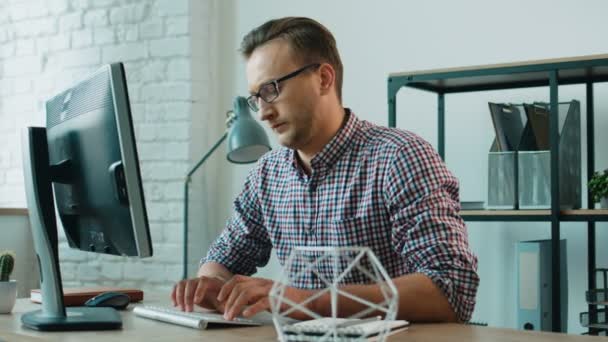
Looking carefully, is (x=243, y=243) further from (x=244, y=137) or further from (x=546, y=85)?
(x=546, y=85)

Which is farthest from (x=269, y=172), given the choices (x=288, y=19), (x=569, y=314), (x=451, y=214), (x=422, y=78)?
(x=569, y=314)

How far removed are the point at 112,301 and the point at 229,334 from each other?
47 centimetres

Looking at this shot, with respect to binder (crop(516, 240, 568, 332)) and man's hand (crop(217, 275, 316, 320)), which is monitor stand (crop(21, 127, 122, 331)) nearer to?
man's hand (crop(217, 275, 316, 320))

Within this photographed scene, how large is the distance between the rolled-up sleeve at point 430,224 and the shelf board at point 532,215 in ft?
2.71

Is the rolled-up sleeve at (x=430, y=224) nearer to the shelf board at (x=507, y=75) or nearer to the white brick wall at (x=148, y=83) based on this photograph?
the shelf board at (x=507, y=75)

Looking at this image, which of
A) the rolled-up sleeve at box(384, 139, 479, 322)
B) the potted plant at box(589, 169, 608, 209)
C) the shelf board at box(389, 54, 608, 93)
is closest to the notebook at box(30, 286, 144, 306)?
the rolled-up sleeve at box(384, 139, 479, 322)

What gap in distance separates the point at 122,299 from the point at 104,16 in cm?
209

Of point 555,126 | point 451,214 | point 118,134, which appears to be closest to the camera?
point 118,134

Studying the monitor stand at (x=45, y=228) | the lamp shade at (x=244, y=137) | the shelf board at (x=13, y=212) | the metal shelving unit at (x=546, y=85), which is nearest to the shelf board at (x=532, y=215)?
the metal shelving unit at (x=546, y=85)

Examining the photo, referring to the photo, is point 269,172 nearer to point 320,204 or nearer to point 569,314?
point 320,204

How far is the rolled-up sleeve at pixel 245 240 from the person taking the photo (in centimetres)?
198

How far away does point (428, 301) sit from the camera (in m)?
1.46

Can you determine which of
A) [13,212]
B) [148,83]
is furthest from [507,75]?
[13,212]

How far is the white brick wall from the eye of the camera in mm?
3406
